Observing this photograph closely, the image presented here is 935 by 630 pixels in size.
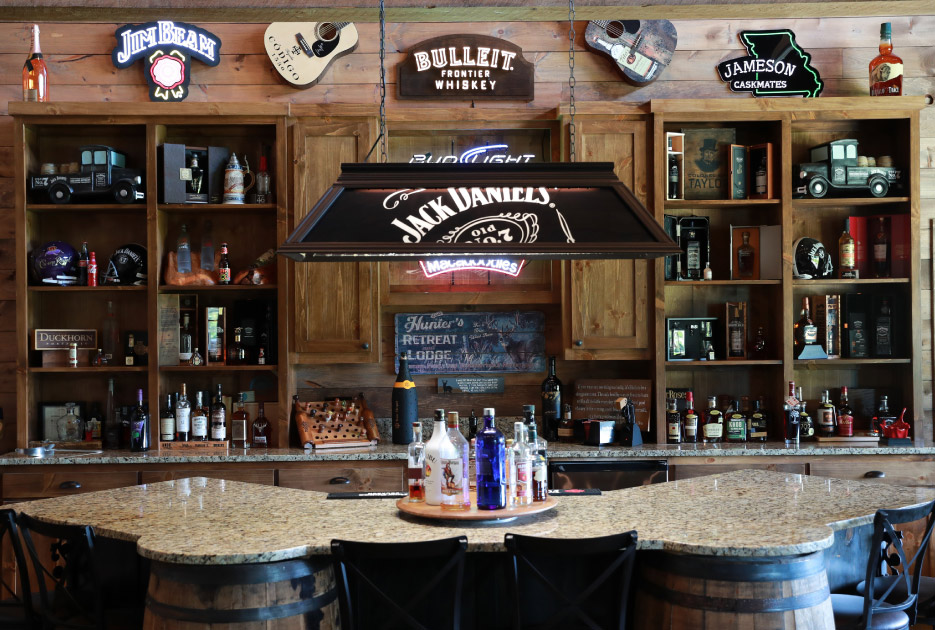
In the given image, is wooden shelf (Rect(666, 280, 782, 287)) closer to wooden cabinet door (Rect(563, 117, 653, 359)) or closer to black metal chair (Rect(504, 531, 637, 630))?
wooden cabinet door (Rect(563, 117, 653, 359))

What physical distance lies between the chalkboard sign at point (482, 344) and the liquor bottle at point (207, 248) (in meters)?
1.15

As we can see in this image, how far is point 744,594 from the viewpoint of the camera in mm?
2227

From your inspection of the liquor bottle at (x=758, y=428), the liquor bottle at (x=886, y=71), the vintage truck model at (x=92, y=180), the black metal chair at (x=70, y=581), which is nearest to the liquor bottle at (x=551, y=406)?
the liquor bottle at (x=758, y=428)

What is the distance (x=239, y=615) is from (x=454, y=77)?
10.6 ft

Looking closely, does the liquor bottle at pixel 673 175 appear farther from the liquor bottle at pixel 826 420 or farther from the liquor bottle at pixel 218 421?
the liquor bottle at pixel 218 421

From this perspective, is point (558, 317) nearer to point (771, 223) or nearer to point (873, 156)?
point (771, 223)

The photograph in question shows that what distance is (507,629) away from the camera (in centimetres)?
260

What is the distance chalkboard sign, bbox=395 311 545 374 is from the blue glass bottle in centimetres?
218

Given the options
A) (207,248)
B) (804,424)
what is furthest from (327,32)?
(804,424)

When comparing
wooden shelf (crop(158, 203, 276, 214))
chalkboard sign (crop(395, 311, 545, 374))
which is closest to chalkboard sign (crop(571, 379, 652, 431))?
chalkboard sign (crop(395, 311, 545, 374))

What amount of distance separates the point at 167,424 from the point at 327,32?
7.15 feet

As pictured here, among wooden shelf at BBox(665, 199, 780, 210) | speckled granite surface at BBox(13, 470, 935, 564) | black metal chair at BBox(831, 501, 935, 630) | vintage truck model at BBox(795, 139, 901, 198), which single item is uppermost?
vintage truck model at BBox(795, 139, 901, 198)

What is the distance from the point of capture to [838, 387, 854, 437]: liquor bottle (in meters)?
4.45

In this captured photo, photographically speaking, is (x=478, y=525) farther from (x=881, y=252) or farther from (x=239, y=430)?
(x=881, y=252)
